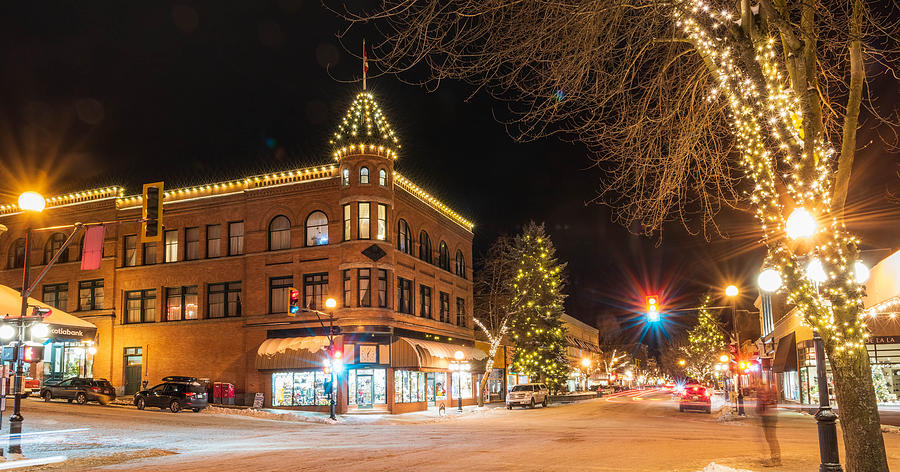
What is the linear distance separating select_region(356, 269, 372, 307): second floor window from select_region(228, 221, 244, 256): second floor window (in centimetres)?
818

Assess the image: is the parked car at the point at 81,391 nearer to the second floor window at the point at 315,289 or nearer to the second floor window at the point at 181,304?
the second floor window at the point at 181,304

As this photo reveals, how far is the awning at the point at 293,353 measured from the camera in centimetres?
3666

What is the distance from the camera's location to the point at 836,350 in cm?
913

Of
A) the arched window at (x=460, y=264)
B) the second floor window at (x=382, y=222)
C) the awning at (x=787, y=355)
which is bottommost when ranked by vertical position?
the awning at (x=787, y=355)

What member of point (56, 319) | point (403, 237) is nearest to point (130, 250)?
point (56, 319)

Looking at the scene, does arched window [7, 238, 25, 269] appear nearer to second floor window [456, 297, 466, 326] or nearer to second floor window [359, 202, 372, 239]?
second floor window [359, 202, 372, 239]

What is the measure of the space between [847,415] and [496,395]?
4938 cm

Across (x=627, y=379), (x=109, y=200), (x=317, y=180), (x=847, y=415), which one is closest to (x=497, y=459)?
(x=847, y=415)

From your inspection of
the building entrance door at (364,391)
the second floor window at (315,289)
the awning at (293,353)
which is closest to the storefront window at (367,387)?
the building entrance door at (364,391)

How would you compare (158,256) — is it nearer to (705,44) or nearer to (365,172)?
(365,172)

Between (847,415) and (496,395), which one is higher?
(847,415)

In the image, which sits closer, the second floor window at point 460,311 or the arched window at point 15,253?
the arched window at point 15,253

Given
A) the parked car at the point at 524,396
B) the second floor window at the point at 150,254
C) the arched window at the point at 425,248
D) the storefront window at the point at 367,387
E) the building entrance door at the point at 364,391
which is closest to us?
the storefront window at the point at 367,387

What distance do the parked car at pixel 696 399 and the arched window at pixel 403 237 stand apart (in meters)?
18.7
